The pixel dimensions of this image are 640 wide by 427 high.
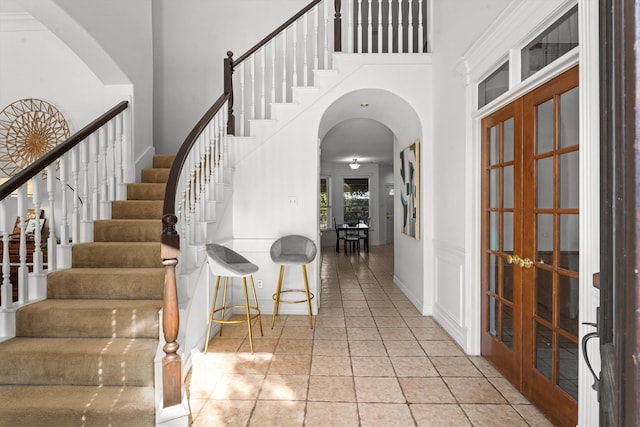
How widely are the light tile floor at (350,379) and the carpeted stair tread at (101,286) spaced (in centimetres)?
77

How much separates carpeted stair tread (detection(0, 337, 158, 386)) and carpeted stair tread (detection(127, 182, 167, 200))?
1885mm

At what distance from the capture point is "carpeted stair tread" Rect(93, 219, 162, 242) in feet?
10.9

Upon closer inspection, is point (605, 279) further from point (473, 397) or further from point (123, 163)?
point (123, 163)

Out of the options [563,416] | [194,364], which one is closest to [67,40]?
[194,364]

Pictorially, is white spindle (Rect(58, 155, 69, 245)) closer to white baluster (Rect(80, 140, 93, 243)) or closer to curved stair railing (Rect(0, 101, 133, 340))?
curved stair railing (Rect(0, 101, 133, 340))

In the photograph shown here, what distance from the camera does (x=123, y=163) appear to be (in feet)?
12.9

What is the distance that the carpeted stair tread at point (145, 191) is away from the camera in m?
3.87

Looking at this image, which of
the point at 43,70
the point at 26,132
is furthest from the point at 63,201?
the point at 43,70

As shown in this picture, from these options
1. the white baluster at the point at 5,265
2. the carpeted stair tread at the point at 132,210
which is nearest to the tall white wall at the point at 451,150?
the carpeted stair tread at the point at 132,210

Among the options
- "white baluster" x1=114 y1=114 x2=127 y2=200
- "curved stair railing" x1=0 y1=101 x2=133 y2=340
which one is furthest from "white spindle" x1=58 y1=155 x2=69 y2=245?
"white baluster" x1=114 y1=114 x2=127 y2=200

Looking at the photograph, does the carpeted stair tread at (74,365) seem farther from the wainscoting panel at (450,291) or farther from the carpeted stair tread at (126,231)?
the wainscoting panel at (450,291)

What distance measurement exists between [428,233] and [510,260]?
1647 mm

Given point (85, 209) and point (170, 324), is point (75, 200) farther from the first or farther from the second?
point (170, 324)

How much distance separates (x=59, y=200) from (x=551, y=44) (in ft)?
18.5
